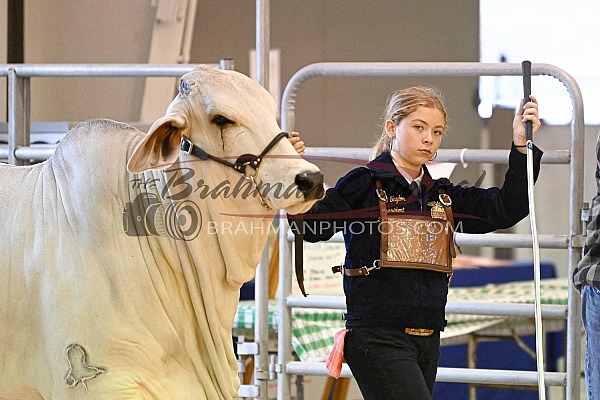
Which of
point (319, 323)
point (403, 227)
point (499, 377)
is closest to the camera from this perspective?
point (403, 227)

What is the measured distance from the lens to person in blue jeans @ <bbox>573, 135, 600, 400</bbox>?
7.55 ft

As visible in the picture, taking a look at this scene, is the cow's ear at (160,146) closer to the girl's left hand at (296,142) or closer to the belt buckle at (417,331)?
the girl's left hand at (296,142)

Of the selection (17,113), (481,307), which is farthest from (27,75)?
(481,307)

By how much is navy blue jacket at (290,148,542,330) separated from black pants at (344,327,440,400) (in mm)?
32

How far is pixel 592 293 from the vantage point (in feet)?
7.63

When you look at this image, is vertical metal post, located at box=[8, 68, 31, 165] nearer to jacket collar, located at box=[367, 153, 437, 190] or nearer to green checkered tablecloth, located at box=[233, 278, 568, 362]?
green checkered tablecloth, located at box=[233, 278, 568, 362]

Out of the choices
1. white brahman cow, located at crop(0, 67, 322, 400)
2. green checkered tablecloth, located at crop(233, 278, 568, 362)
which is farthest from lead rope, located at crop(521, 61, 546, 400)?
green checkered tablecloth, located at crop(233, 278, 568, 362)

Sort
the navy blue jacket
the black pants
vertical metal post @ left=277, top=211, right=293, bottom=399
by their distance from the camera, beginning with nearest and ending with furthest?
the black pants, the navy blue jacket, vertical metal post @ left=277, top=211, right=293, bottom=399

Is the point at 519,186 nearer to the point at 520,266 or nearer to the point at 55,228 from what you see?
the point at 55,228

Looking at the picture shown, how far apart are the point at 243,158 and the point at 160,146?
164 millimetres

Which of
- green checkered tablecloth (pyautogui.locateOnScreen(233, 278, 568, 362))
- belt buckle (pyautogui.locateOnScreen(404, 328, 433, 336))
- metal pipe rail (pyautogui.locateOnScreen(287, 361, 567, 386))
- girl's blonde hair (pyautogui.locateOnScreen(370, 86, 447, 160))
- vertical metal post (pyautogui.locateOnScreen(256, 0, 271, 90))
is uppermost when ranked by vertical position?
vertical metal post (pyautogui.locateOnScreen(256, 0, 271, 90))

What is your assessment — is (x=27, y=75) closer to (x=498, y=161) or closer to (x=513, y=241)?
(x=498, y=161)

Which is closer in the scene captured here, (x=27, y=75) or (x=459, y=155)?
(x=459, y=155)

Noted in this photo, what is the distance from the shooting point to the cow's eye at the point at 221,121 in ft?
5.95
